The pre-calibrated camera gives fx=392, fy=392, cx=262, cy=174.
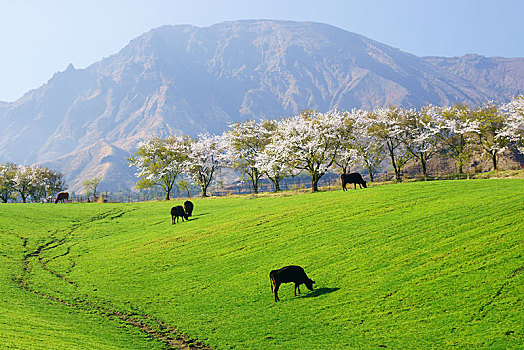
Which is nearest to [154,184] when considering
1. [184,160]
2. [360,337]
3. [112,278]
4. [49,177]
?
[184,160]

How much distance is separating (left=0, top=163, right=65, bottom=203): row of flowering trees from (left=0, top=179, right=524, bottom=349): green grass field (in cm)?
8438

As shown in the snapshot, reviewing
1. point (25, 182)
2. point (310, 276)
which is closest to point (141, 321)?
point (310, 276)

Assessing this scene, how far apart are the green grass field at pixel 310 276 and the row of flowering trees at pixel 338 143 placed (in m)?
28.4

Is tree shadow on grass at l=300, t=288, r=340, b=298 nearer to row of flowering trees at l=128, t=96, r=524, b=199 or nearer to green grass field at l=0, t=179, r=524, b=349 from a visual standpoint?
green grass field at l=0, t=179, r=524, b=349

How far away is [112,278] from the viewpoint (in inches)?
1193

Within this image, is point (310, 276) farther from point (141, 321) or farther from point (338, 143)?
point (338, 143)

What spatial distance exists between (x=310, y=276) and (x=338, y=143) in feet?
160

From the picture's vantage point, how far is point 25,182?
118312 mm

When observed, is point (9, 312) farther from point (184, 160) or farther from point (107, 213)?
point (184, 160)

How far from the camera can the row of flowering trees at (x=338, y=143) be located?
71.1 meters

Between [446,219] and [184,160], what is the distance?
7364cm

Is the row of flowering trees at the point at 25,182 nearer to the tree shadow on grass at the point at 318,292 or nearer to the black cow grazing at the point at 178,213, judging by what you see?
the black cow grazing at the point at 178,213

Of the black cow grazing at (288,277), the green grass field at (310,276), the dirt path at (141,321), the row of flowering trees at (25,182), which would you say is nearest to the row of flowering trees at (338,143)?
the green grass field at (310,276)

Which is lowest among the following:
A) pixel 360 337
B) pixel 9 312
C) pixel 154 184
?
pixel 360 337
